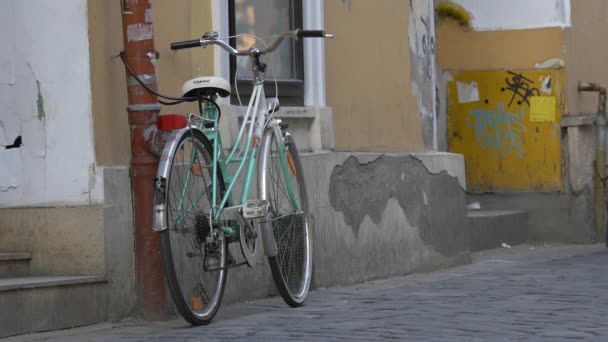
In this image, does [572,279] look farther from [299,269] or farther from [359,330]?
[359,330]

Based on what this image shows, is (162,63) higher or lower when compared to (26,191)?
higher

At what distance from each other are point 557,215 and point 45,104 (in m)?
7.72

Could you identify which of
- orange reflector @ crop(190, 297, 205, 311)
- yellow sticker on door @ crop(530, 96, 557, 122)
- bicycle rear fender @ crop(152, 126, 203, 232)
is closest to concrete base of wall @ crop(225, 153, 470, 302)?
orange reflector @ crop(190, 297, 205, 311)

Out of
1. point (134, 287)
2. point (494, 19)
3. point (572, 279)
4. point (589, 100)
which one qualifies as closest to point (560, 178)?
point (589, 100)

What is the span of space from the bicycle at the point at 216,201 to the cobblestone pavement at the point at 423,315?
21 cm

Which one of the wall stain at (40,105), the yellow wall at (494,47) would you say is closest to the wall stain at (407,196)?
the wall stain at (40,105)

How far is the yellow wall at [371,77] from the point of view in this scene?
8852 mm

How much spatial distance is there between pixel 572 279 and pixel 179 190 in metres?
3.42

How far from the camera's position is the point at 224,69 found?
7703 mm

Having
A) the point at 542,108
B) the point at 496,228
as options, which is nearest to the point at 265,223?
the point at 496,228

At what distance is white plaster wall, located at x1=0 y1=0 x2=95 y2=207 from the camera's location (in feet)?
21.2

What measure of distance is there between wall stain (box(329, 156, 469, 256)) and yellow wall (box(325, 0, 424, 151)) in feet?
0.66

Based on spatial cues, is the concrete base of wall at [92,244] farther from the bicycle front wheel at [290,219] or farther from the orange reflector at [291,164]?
the orange reflector at [291,164]

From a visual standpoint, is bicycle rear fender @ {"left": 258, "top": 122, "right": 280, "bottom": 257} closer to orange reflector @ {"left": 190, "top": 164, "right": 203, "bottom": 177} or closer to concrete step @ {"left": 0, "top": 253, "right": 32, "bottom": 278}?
orange reflector @ {"left": 190, "top": 164, "right": 203, "bottom": 177}
